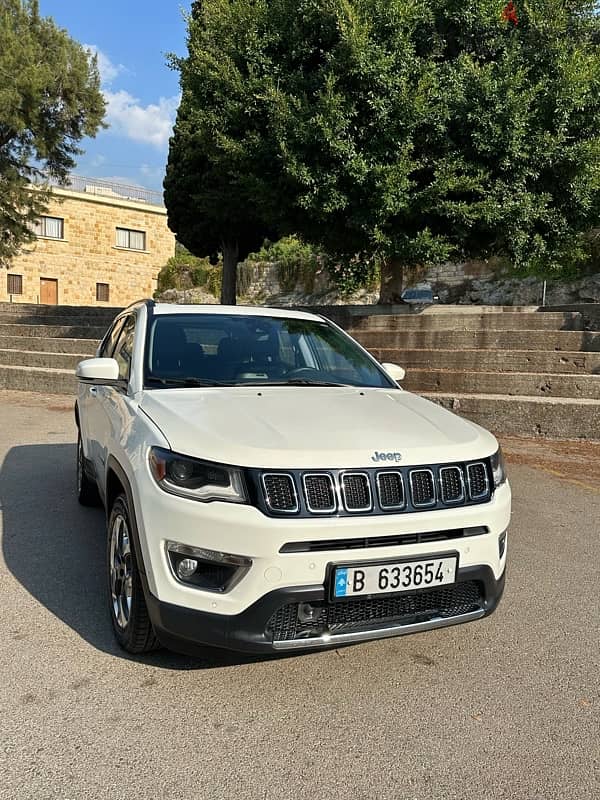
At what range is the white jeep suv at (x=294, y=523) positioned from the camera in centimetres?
238

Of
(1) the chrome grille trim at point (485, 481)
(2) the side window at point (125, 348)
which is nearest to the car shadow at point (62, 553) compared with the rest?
(1) the chrome grille trim at point (485, 481)

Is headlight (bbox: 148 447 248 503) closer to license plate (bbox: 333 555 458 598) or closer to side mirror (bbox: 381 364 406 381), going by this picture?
license plate (bbox: 333 555 458 598)

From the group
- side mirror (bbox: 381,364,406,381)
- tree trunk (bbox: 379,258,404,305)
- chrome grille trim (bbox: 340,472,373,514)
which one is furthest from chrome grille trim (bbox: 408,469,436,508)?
tree trunk (bbox: 379,258,404,305)

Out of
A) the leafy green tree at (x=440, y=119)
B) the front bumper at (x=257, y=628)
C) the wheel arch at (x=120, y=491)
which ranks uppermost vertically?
the leafy green tree at (x=440, y=119)

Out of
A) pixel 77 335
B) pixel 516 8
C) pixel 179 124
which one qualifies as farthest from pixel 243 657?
pixel 179 124

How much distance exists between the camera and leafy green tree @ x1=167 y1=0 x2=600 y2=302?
395 inches

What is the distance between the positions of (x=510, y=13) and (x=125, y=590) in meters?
11.8

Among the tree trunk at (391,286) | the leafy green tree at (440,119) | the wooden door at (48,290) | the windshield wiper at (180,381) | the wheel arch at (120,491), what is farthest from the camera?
the wooden door at (48,290)

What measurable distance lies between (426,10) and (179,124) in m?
9.17

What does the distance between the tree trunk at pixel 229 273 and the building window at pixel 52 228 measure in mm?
20246

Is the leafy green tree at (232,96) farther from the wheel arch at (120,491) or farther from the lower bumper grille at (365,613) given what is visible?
the lower bumper grille at (365,613)

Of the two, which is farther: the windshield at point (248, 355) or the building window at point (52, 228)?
the building window at point (52, 228)

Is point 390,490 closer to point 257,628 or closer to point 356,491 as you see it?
point 356,491

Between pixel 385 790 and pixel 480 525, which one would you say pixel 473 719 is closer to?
pixel 385 790
